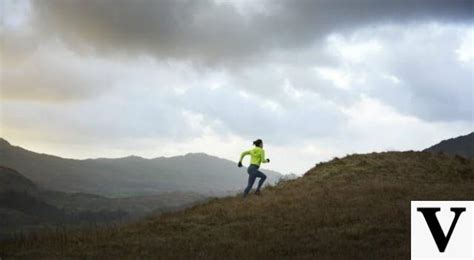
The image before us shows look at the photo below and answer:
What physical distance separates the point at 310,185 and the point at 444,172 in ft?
27.0

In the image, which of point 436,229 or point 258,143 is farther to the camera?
point 258,143

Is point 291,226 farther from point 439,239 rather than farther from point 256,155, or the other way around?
point 439,239

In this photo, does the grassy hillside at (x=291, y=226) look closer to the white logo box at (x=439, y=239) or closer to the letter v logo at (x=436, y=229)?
the white logo box at (x=439, y=239)

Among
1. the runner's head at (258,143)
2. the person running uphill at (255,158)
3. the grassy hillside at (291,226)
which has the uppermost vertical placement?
the runner's head at (258,143)

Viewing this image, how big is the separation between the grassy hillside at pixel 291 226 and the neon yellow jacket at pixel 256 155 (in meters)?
1.89

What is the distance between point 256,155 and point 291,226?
661cm

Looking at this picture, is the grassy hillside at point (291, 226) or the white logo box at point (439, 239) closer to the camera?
the white logo box at point (439, 239)

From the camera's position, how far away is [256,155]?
87.7ft

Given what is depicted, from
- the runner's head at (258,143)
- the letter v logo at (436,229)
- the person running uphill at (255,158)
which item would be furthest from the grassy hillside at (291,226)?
the runner's head at (258,143)

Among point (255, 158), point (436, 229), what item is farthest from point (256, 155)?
point (436, 229)

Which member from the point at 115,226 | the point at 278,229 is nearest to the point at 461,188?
the point at 278,229

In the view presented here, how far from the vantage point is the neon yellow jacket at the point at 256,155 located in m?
26.7

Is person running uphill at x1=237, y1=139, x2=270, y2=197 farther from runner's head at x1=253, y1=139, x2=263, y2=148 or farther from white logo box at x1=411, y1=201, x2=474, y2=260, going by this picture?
white logo box at x1=411, y1=201, x2=474, y2=260

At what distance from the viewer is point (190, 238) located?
1958 cm
